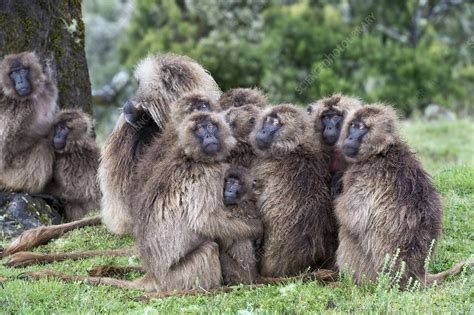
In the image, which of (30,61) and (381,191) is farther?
(30,61)

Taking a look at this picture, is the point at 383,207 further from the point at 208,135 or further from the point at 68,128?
the point at 68,128

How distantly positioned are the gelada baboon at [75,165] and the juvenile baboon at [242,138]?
331cm

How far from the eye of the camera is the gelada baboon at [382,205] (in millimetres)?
6883

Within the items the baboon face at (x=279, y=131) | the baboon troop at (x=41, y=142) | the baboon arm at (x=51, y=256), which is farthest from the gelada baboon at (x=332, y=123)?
the baboon troop at (x=41, y=142)

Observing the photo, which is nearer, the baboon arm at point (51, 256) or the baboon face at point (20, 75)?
the baboon arm at point (51, 256)

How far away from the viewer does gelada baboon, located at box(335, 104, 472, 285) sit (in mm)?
6883

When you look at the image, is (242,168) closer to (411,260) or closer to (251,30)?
(411,260)

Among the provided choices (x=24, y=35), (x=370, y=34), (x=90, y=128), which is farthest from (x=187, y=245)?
(x=370, y=34)

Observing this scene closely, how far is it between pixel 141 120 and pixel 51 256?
1.71 metres

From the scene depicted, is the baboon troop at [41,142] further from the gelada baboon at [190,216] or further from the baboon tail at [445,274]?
the baboon tail at [445,274]

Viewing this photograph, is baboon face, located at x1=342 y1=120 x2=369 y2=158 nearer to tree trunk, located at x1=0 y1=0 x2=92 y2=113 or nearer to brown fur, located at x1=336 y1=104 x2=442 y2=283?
brown fur, located at x1=336 y1=104 x2=442 y2=283

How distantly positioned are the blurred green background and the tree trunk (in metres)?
11.9

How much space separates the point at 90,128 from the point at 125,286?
3700 millimetres

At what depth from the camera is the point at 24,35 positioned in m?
10.8
